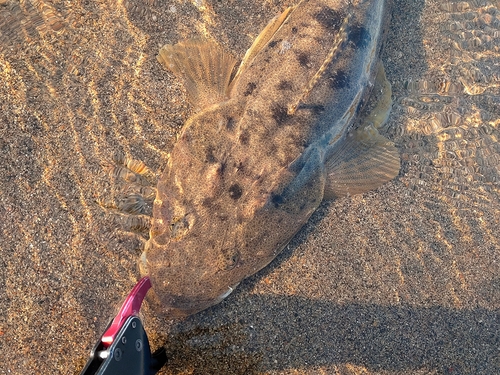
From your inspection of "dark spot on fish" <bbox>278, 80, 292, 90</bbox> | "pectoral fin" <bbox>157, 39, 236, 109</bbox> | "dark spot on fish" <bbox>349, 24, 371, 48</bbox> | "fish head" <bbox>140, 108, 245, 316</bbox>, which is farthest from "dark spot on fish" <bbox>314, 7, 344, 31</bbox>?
"fish head" <bbox>140, 108, 245, 316</bbox>

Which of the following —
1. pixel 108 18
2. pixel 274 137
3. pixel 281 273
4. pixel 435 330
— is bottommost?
pixel 435 330

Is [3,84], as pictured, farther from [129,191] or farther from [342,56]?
[342,56]

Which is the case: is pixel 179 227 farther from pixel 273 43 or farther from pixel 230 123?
pixel 273 43

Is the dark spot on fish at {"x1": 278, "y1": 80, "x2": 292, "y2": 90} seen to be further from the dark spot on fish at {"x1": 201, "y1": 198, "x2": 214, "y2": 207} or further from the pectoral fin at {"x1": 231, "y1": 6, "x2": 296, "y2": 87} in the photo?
the dark spot on fish at {"x1": 201, "y1": 198, "x2": 214, "y2": 207}

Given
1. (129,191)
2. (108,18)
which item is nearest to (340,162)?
(129,191)

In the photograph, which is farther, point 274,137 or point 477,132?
point 477,132

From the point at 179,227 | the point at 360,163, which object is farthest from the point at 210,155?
the point at 360,163

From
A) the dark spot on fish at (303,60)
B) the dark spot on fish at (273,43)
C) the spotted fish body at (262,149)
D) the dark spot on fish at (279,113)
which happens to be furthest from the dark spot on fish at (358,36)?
the dark spot on fish at (279,113)
